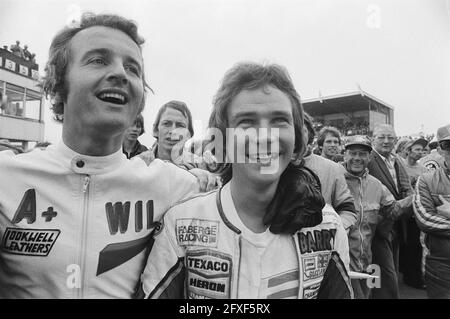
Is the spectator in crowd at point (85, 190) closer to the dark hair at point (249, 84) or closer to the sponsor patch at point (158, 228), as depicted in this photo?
the sponsor patch at point (158, 228)

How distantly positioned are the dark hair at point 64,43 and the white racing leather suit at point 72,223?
0.23 m

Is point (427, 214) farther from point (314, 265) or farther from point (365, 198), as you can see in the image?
point (314, 265)

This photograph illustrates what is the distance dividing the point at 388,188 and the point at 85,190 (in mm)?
2749

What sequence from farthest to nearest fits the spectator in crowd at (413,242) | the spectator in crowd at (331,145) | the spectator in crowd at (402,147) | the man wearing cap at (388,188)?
1. the spectator in crowd at (402,147)
2. the spectator in crowd at (413,242)
3. the spectator in crowd at (331,145)
4. the man wearing cap at (388,188)

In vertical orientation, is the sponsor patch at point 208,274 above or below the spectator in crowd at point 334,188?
below

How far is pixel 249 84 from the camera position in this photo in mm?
1119

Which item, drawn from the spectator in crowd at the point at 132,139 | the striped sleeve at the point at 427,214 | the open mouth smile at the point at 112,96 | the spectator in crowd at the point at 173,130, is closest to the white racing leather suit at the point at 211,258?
the open mouth smile at the point at 112,96

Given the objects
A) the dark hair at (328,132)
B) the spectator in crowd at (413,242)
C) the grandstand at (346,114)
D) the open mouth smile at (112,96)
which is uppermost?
the grandstand at (346,114)

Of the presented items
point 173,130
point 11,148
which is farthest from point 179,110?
point 11,148

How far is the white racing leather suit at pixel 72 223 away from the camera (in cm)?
108

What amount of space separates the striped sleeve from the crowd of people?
1.49m

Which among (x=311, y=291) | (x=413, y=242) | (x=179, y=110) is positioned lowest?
(x=413, y=242)
